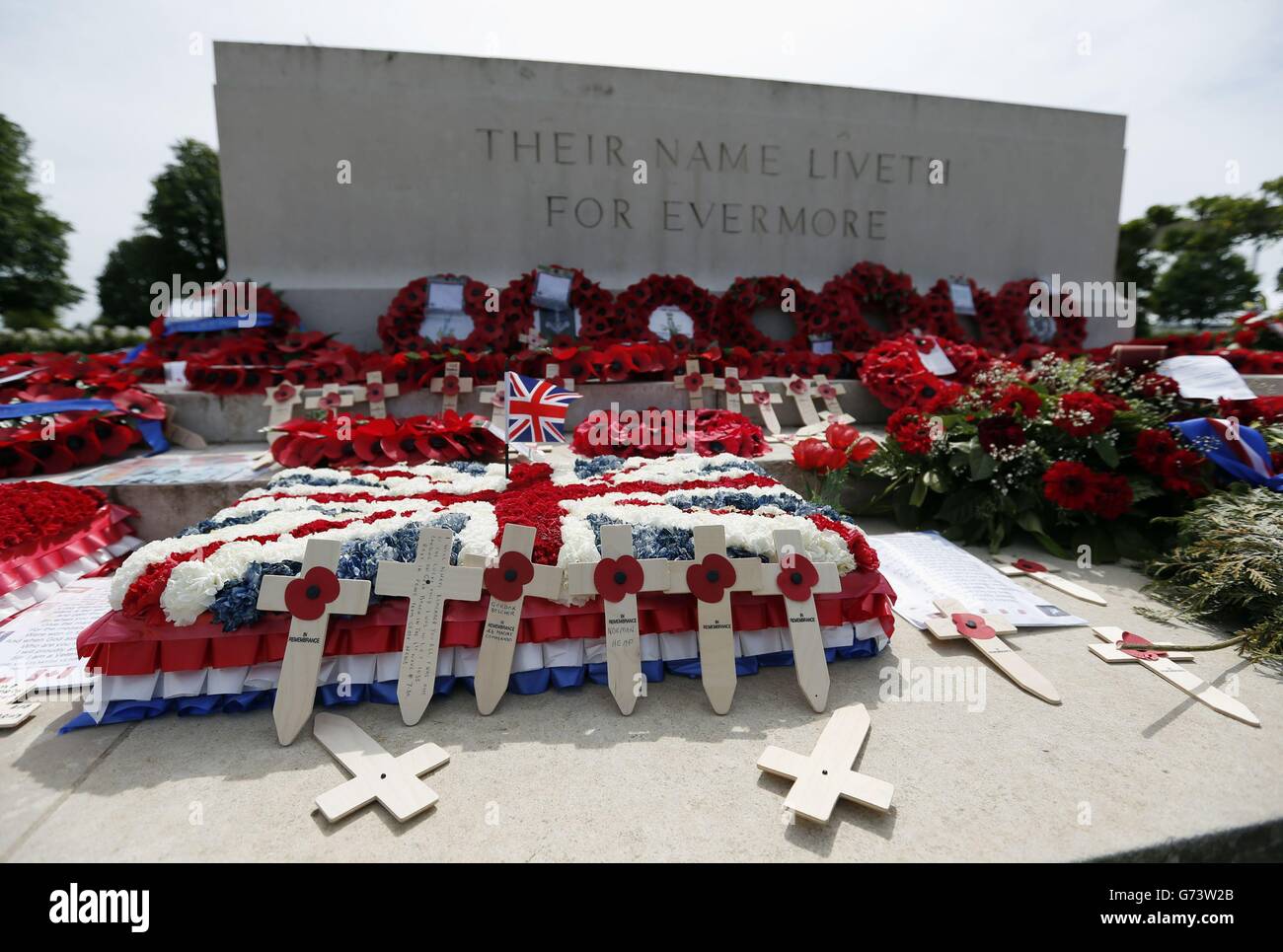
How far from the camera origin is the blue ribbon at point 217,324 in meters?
5.39

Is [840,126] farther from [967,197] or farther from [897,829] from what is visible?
[897,829]

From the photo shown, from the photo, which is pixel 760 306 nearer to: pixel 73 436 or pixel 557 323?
pixel 557 323

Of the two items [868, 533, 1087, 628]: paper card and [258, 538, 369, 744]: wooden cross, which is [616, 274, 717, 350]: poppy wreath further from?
[258, 538, 369, 744]: wooden cross

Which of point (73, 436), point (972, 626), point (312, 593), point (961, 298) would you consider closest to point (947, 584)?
point (972, 626)

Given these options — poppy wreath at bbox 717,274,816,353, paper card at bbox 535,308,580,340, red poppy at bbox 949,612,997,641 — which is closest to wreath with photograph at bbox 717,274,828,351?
poppy wreath at bbox 717,274,816,353

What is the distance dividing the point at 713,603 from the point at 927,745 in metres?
0.72

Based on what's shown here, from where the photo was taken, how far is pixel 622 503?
255 cm

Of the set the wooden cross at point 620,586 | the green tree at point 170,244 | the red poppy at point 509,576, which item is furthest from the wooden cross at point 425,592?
the green tree at point 170,244

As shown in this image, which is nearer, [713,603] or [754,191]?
[713,603]

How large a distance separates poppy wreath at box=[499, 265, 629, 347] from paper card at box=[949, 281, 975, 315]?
12.8ft

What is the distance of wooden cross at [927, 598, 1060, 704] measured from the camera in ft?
6.81

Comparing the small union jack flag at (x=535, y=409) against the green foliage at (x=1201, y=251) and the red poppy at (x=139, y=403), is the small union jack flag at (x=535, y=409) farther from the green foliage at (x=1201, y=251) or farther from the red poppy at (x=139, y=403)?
the green foliage at (x=1201, y=251)

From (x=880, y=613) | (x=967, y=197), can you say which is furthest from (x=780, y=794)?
(x=967, y=197)

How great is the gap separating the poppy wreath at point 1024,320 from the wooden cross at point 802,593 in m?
Answer: 6.37
